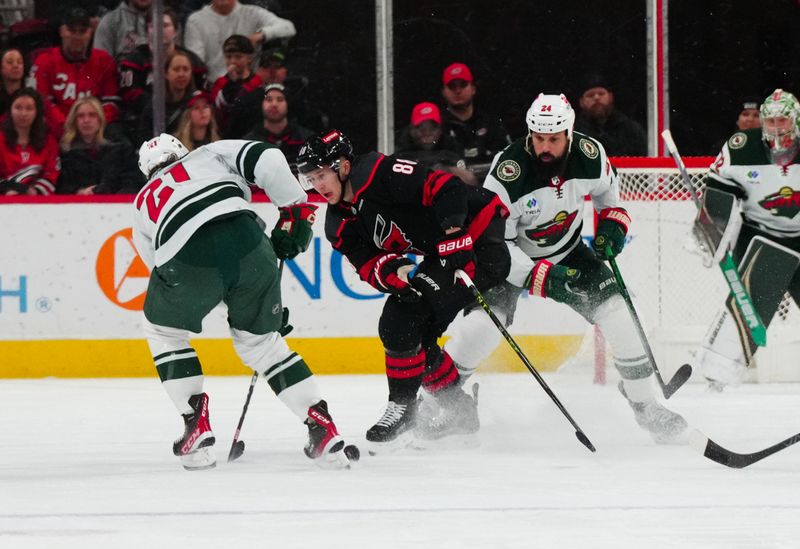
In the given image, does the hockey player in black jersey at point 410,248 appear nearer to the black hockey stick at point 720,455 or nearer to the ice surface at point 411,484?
the ice surface at point 411,484

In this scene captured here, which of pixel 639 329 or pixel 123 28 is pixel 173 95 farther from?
pixel 639 329

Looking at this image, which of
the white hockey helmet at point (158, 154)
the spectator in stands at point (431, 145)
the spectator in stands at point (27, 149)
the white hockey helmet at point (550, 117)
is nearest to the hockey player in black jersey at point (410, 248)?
the white hockey helmet at point (550, 117)

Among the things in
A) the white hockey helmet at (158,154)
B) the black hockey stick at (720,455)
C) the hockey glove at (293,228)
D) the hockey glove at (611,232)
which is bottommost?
the black hockey stick at (720,455)

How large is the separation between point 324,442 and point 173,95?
311 centimetres

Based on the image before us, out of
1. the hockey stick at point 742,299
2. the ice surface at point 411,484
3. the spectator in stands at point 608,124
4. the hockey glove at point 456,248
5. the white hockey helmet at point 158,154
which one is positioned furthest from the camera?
the spectator in stands at point 608,124

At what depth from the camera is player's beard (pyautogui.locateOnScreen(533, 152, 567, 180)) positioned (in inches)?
167

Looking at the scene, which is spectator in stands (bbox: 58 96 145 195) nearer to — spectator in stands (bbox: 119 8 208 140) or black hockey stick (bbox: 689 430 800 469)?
spectator in stands (bbox: 119 8 208 140)

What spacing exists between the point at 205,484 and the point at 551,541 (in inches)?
43.9

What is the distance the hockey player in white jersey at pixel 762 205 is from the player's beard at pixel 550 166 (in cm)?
85

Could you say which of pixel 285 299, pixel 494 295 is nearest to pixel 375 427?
pixel 494 295

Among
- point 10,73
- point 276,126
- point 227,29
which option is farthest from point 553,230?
point 10,73

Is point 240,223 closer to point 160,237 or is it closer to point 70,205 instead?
point 160,237

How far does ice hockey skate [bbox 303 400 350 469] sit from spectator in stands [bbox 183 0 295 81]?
313 cm

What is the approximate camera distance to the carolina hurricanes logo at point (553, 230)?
14.2 ft
